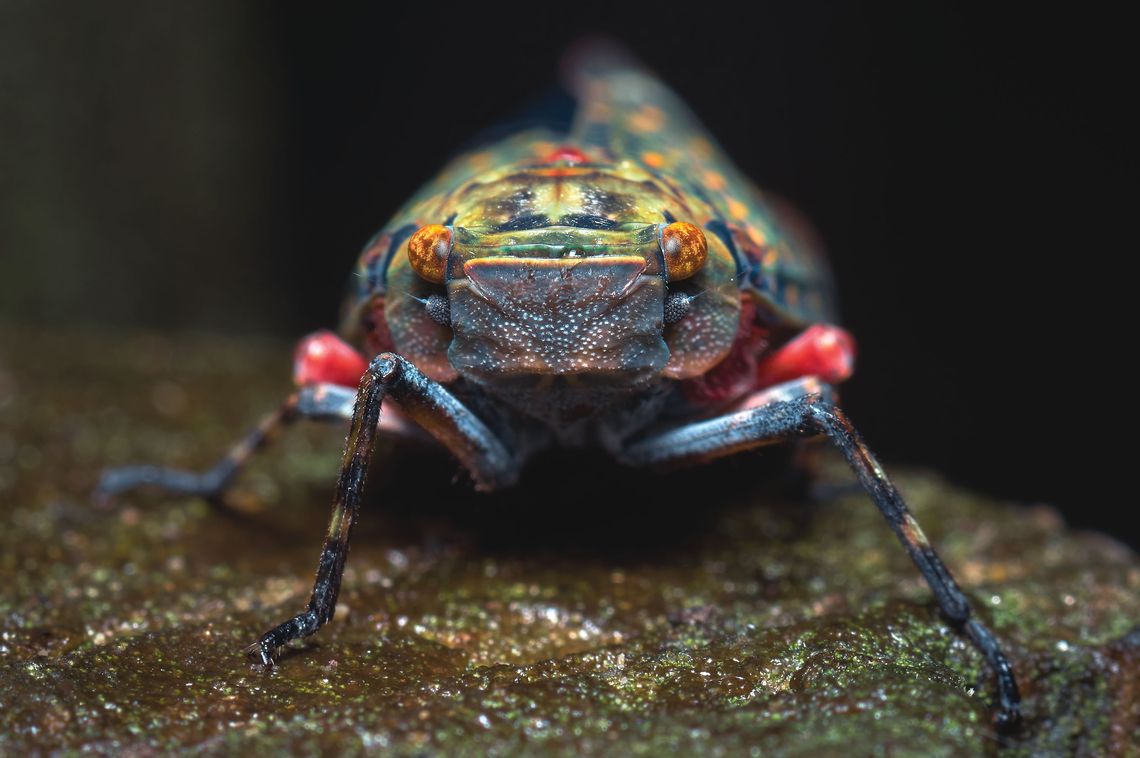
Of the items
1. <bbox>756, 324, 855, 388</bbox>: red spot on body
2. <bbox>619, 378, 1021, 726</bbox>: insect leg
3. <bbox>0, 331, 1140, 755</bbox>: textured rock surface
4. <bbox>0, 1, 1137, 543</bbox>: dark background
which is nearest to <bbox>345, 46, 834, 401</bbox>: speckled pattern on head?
<bbox>756, 324, 855, 388</bbox>: red spot on body

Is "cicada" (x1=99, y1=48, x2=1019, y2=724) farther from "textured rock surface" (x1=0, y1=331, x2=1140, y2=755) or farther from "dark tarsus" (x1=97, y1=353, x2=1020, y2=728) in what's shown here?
"textured rock surface" (x1=0, y1=331, x2=1140, y2=755)

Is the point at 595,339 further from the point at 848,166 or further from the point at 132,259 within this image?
the point at 848,166

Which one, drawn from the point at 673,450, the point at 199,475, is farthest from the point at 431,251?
the point at 199,475

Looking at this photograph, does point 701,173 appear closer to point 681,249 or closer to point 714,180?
point 714,180

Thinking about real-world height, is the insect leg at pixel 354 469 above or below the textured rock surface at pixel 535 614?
above

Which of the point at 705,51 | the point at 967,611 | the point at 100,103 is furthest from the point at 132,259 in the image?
the point at 967,611

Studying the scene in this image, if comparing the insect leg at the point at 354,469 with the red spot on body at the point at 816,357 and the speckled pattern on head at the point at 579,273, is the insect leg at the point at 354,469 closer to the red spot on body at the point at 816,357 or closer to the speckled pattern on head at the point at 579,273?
the speckled pattern on head at the point at 579,273

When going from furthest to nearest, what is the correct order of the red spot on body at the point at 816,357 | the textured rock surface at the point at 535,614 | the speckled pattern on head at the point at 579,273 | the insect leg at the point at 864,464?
the red spot on body at the point at 816,357 → the speckled pattern on head at the point at 579,273 → the insect leg at the point at 864,464 → the textured rock surface at the point at 535,614

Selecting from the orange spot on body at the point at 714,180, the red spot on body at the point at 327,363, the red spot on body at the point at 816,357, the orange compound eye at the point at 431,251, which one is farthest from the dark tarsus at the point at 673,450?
the orange spot on body at the point at 714,180
